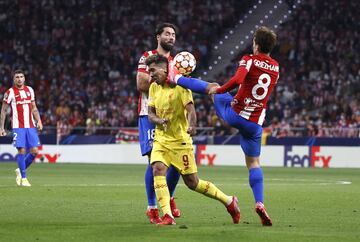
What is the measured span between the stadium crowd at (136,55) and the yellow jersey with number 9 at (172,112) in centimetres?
2262

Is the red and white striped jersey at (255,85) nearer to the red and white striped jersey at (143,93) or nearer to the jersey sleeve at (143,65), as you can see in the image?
the red and white striped jersey at (143,93)

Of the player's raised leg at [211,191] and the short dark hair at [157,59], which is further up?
the short dark hair at [157,59]

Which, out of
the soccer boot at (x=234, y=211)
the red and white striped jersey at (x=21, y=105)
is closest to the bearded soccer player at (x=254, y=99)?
the soccer boot at (x=234, y=211)

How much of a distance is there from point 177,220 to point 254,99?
1.75 meters

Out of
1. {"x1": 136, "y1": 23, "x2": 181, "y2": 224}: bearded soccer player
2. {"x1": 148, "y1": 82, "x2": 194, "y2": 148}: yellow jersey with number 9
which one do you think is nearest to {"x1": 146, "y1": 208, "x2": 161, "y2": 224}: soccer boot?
{"x1": 136, "y1": 23, "x2": 181, "y2": 224}: bearded soccer player

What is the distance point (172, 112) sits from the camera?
10.5 m

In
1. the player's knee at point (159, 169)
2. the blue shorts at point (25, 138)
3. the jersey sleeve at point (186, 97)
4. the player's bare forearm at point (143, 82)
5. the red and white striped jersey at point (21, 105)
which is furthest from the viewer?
the red and white striped jersey at point (21, 105)

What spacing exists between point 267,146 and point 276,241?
23406 millimetres

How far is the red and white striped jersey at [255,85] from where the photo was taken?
412 inches

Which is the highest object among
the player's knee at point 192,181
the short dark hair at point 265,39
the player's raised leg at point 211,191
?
the short dark hair at point 265,39

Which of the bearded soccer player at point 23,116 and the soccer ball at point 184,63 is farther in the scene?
the bearded soccer player at point 23,116

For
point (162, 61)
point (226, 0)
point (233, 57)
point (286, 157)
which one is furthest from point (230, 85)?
point (226, 0)

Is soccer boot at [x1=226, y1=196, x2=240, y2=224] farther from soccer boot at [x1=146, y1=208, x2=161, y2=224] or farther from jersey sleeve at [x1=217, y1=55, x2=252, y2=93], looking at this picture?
jersey sleeve at [x1=217, y1=55, x2=252, y2=93]

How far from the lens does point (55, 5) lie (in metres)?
45.2
